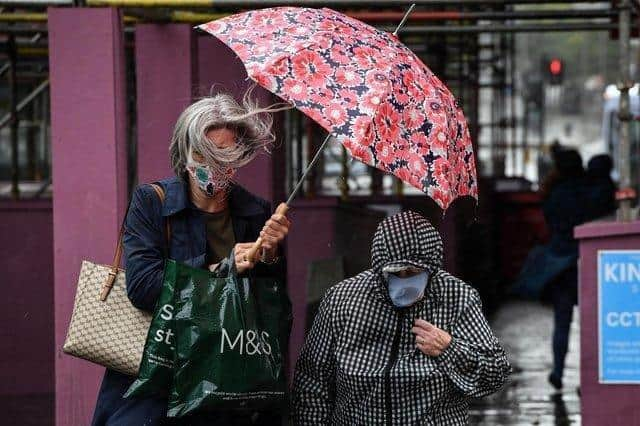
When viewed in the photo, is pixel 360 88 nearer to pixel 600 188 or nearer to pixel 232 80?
pixel 232 80

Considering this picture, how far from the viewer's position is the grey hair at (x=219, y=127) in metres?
4.35

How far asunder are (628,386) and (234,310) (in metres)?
3.74

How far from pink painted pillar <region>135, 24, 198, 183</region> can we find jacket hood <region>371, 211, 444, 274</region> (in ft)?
8.40

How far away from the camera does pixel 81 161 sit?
245 inches

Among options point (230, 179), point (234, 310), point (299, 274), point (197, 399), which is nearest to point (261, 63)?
point (230, 179)

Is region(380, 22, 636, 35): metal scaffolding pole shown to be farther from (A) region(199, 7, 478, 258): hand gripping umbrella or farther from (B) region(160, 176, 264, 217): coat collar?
(B) region(160, 176, 264, 217): coat collar

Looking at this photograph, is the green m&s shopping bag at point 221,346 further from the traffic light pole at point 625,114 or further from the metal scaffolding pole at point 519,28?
the metal scaffolding pole at point 519,28

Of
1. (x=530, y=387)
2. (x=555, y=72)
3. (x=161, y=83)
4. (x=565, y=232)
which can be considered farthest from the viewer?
(x=555, y=72)

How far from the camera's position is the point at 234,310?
14.1 ft

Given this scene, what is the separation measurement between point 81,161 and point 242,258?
2101 mm

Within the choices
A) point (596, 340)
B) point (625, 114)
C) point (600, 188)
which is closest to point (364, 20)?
point (600, 188)

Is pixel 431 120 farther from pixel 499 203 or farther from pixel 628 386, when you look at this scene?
pixel 499 203

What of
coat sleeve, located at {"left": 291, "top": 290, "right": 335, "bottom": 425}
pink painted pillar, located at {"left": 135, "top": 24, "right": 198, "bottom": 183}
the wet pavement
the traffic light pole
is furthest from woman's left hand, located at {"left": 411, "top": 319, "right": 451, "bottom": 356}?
the wet pavement

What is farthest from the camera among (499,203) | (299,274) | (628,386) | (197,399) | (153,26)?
(499,203)
